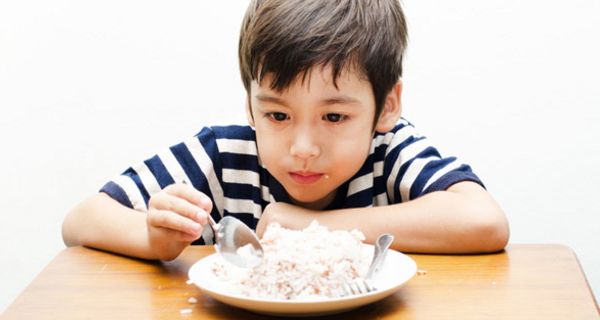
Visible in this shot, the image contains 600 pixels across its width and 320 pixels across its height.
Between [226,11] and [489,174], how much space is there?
81cm

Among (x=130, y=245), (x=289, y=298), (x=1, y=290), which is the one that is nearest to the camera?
(x=289, y=298)

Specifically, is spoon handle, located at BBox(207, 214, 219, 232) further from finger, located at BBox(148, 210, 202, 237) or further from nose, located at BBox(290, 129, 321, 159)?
nose, located at BBox(290, 129, 321, 159)

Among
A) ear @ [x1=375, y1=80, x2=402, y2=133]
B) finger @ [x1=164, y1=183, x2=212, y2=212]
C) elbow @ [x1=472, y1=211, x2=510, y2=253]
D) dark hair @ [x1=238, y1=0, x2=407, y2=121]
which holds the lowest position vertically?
elbow @ [x1=472, y1=211, x2=510, y2=253]

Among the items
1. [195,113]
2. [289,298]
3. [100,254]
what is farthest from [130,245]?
[195,113]

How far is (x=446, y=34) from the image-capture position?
79.2 inches

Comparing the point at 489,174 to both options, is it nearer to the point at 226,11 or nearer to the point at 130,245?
the point at 226,11

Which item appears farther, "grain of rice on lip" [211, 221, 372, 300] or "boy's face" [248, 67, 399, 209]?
"boy's face" [248, 67, 399, 209]

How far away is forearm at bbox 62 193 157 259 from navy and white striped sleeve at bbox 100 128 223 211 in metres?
0.03

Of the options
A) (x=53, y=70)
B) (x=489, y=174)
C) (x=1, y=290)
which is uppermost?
(x=53, y=70)

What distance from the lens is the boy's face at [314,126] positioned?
102 cm

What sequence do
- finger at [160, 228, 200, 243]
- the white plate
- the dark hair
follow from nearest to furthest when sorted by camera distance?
the white plate
finger at [160, 228, 200, 243]
the dark hair

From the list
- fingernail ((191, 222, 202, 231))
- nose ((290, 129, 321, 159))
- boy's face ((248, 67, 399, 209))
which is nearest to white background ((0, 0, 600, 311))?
boy's face ((248, 67, 399, 209))

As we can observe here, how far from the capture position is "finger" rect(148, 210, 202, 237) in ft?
3.01

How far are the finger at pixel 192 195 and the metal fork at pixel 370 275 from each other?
0.20 m
